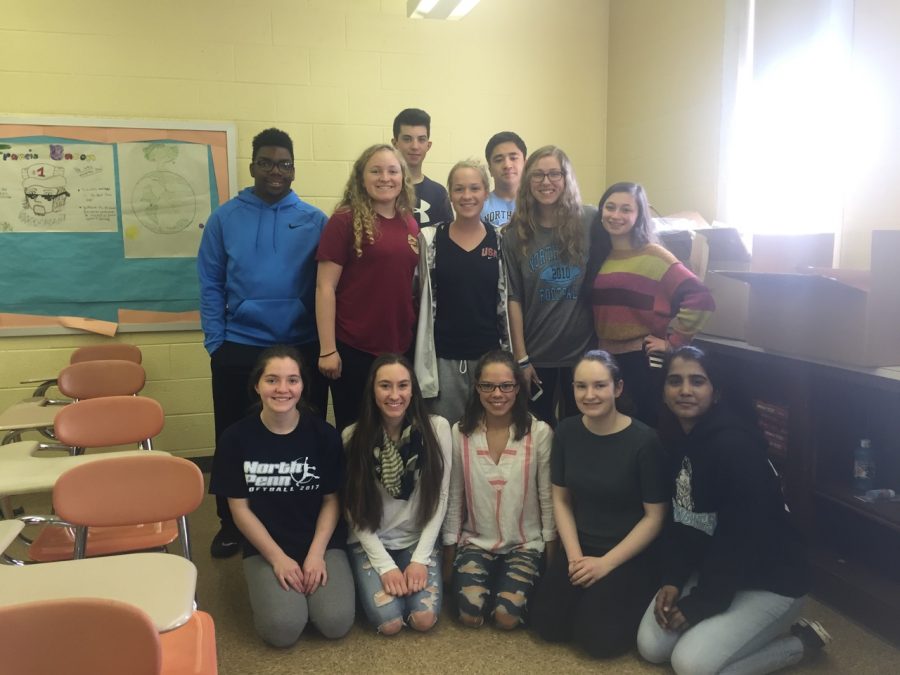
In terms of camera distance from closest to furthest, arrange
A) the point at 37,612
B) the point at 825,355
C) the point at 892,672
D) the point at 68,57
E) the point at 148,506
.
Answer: the point at 37,612 → the point at 148,506 → the point at 892,672 → the point at 825,355 → the point at 68,57

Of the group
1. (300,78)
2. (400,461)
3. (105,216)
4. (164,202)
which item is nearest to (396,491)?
(400,461)

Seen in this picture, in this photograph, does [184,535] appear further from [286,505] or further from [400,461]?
[400,461]

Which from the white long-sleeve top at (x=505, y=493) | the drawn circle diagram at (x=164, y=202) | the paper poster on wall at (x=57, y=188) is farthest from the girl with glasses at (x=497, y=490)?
the paper poster on wall at (x=57, y=188)

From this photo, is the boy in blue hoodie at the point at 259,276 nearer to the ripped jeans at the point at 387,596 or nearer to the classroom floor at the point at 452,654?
the ripped jeans at the point at 387,596

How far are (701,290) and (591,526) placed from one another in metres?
0.84

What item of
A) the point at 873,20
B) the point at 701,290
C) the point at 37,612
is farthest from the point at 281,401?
the point at 873,20

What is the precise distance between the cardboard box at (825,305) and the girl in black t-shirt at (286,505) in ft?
4.97

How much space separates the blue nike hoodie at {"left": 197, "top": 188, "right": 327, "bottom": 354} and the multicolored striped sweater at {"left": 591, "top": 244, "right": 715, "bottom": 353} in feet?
3.43

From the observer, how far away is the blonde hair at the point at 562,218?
2.40m

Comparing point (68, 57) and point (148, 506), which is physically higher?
point (68, 57)

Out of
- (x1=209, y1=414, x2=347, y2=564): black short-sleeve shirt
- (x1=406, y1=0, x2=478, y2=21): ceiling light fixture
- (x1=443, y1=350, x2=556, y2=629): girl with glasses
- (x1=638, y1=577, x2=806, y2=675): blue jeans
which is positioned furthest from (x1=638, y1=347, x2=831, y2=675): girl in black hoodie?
(x1=406, y1=0, x2=478, y2=21): ceiling light fixture

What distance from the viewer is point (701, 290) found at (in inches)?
90.3

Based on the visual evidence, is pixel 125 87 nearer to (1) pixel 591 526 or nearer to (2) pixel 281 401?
(2) pixel 281 401

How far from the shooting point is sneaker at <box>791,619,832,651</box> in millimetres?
1991
